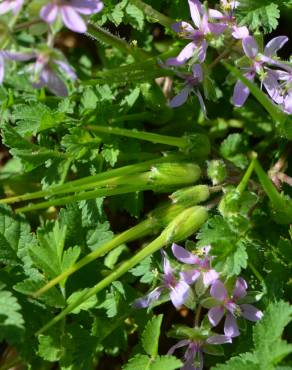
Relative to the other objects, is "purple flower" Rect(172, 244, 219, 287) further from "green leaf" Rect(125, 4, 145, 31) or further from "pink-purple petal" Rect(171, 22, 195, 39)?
"green leaf" Rect(125, 4, 145, 31)

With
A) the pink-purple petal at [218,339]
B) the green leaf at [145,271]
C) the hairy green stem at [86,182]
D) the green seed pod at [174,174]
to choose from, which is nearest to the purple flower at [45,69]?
the hairy green stem at [86,182]

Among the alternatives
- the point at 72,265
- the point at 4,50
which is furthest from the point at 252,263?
the point at 4,50

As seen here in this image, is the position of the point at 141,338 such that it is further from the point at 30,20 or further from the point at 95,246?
the point at 30,20

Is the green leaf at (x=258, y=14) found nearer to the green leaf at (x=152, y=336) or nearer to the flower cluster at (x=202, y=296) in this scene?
the flower cluster at (x=202, y=296)

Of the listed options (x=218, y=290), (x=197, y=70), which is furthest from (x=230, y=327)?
(x=197, y=70)

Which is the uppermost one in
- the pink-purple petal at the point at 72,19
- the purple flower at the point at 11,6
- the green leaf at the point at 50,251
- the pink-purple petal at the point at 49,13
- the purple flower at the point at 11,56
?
the purple flower at the point at 11,6

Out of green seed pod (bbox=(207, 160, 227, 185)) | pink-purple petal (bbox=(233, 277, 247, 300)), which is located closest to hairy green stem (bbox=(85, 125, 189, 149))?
green seed pod (bbox=(207, 160, 227, 185))
